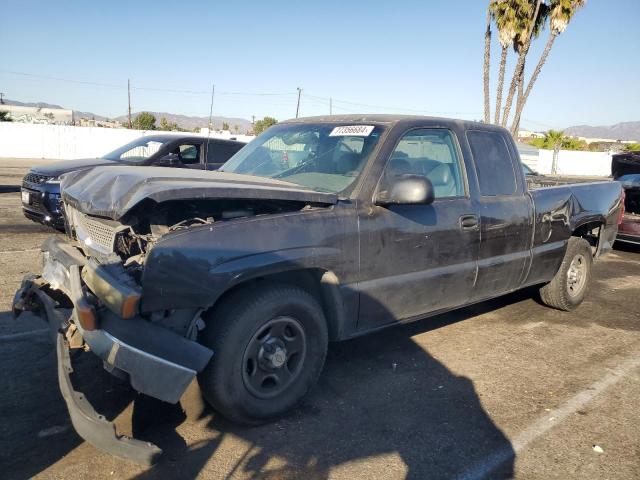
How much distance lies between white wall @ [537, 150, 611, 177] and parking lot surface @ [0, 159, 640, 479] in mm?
46216

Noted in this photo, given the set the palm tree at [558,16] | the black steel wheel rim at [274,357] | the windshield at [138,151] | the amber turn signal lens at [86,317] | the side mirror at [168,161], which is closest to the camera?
the amber turn signal lens at [86,317]

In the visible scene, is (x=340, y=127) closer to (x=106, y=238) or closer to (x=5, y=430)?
(x=106, y=238)

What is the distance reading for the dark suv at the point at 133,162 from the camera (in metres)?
8.02

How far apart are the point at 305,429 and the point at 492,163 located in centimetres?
282

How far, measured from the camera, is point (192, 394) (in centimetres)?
358

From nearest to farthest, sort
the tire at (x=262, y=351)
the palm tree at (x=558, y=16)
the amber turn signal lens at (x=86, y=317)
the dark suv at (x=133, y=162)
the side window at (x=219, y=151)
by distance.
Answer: the amber turn signal lens at (x=86, y=317) < the tire at (x=262, y=351) < the dark suv at (x=133, y=162) < the side window at (x=219, y=151) < the palm tree at (x=558, y=16)

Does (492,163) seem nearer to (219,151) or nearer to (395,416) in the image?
(395,416)

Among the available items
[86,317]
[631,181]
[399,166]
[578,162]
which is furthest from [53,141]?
[578,162]

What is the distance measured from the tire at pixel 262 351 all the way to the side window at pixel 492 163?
6.73 feet

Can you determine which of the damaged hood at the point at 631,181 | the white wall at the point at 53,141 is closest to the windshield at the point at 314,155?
the damaged hood at the point at 631,181

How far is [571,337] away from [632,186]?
641 centimetres

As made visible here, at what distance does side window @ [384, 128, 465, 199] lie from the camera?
13.0ft

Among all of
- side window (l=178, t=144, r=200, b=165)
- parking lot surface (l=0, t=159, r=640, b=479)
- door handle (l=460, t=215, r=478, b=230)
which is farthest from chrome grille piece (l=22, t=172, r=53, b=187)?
door handle (l=460, t=215, r=478, b=230)

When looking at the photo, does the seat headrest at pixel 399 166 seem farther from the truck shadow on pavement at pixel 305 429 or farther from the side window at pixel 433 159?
the truck shadow on pavement at pixel 305 429
